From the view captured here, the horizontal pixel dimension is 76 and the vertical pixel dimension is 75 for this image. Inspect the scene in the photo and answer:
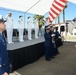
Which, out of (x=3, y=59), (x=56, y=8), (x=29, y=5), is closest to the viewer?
(x=3, y=59)

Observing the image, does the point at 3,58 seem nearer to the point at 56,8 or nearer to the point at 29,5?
the point at 56,8

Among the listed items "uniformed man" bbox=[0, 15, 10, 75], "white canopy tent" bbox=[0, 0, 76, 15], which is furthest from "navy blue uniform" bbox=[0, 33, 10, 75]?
"white canopy tent" bbox=[0, 0, 76, 15]

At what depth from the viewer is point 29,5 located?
14969 millimetres

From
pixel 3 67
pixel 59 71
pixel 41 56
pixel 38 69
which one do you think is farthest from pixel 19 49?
pixel 3 67

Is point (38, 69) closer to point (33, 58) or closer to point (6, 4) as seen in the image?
point (33, 58)

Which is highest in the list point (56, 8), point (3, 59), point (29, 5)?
point (29, 5)

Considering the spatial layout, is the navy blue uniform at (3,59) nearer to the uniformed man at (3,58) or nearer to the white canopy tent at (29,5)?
the uniformed man at (3,58)

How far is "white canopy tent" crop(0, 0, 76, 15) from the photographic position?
1265cm

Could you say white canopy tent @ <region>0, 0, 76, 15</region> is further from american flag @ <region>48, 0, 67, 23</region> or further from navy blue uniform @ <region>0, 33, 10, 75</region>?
navy blue uniform @ <region>0, 33, 10, 75</region>

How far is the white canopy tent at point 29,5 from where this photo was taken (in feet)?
41.5

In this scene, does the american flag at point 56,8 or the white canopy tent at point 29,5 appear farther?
the white canopy tent at point 29,5

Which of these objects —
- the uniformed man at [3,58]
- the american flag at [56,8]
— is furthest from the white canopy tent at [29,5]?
the uniformed man at [3,58]

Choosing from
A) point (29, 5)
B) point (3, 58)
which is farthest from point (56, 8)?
point (3, 58)

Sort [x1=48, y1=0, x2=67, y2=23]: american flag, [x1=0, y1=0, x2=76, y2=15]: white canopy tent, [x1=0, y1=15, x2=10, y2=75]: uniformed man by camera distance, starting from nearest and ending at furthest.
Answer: [x1=0, y1=15, x2=10, y2=75]: uniformed man, [x1=48, y1=0, x2=67, y2=23]: american flag, [x1=0, y1=0, x2=76, y2=15]: white canopy tent
